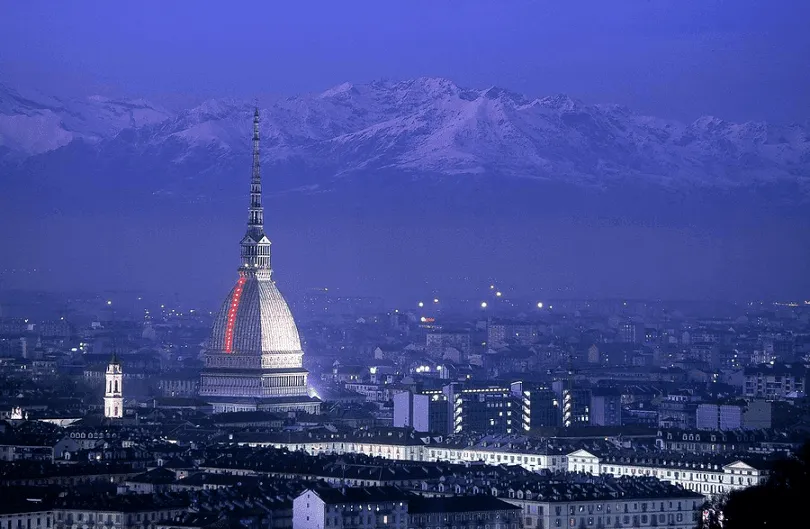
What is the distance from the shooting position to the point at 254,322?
494 feet

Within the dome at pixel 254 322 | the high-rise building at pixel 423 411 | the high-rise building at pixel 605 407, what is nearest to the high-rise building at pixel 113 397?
the high-rise building at pixel 423 411

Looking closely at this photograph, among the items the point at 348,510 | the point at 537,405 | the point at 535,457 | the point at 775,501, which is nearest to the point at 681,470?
the point at 535,457

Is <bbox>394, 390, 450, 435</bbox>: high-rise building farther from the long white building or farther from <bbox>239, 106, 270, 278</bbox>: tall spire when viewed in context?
<bbox>239, 106, 270, 278</bbox>: tall spire

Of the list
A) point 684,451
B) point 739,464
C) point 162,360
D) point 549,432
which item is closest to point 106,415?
point 549,432

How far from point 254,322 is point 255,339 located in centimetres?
82

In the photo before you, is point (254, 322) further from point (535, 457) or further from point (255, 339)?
point (535, 457)

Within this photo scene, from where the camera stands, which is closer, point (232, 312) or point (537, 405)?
point (537, 405)

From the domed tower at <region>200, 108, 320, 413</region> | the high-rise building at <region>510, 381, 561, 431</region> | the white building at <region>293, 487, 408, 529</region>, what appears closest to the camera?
the white building at <region>293, 487, 408, 529</region>

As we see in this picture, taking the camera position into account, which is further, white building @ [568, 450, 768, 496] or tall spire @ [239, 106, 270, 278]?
tall spire @ [239, 106, 270, 278]

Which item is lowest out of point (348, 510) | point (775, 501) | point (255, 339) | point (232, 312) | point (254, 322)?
point (348, 510)

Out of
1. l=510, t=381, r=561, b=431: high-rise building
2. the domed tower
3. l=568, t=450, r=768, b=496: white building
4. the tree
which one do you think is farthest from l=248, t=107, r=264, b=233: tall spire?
the tree

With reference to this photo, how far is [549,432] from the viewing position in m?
120

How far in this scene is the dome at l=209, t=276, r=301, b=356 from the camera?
150375 millimetres

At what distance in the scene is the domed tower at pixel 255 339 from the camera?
488 feet
